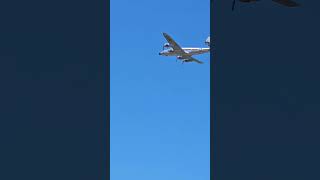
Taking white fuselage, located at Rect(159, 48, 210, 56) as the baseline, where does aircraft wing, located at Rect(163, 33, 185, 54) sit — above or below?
above

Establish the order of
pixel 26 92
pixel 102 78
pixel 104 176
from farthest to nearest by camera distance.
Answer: pixel 26 92, pixel 102 78, pixel 104 176

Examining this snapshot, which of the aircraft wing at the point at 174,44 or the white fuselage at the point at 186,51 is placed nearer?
the aircraft wing at the point at 174,44

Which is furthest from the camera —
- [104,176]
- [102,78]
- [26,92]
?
[26,92]

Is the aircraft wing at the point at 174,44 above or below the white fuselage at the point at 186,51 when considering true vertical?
above

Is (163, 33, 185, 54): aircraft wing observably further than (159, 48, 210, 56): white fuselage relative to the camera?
No

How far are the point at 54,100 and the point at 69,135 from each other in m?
1.38

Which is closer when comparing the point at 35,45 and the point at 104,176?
the point at 104,176

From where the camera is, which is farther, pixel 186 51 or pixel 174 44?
pixel 186 51

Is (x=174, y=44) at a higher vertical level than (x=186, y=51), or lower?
higher
